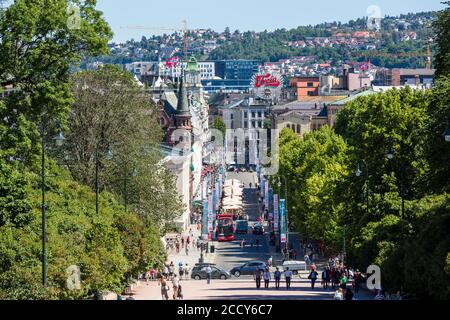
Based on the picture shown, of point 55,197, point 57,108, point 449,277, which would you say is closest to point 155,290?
point 55,197

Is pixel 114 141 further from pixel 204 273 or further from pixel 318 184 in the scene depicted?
pixel 318 184

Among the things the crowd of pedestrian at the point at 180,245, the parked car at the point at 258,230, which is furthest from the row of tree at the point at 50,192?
the parked car at the point at 258,230

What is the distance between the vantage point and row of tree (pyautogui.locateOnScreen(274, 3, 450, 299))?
163 feet

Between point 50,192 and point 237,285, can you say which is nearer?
point 50,192

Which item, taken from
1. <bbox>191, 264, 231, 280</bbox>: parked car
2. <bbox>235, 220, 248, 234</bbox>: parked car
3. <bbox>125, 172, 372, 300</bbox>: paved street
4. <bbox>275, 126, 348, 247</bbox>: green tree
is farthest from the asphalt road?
<bbox>191, 264, 231, 280</bbox>: parked car

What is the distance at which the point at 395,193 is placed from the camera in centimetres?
6969

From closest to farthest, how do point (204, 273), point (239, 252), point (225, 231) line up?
point (204, 273), point (239, 252), point (225, 231)

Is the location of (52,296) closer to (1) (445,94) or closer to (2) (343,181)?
(1) (445,94)

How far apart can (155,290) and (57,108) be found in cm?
1682

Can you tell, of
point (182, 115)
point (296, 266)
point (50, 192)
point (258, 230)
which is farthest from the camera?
point (182, 115)

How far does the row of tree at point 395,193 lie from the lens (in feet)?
163

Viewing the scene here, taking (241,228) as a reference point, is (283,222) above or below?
above

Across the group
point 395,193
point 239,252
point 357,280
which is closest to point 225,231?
point 239,252

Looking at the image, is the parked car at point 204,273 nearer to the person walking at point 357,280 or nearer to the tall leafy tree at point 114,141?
the tall leafy tree at point 114,141
